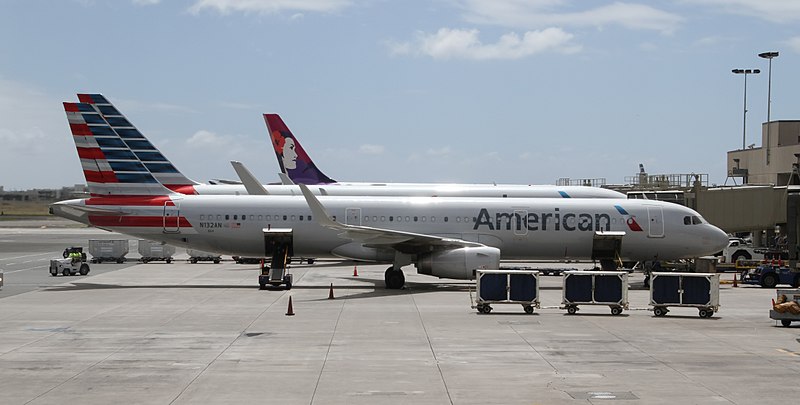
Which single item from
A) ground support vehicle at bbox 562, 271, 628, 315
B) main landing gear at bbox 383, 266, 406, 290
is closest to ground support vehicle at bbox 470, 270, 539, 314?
ground support vehicle at bbox 562, 271, 628, 315

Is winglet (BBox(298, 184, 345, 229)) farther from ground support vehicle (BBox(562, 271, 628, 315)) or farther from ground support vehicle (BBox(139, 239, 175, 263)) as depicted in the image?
ground support vehicle (BBox(139, 239, 175, 263))

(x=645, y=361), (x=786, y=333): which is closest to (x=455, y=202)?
(x=786, y=333)

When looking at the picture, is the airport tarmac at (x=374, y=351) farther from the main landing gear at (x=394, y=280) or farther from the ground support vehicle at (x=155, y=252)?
the ground support vehicle at (x=155, y=252)

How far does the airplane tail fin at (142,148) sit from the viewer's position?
40.8 meters

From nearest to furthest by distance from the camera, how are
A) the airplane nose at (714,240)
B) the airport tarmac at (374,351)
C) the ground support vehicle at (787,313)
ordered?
the airport tarmac at (374,351) → the ground support vehicle at (787,313) → the airplane nose at (714,240)

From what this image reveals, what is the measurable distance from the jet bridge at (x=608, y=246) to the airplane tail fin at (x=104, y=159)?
1823 centimetres

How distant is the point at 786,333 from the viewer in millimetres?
24547

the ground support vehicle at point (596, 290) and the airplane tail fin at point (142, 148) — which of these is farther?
the airplane tail fin at point (142, 148)

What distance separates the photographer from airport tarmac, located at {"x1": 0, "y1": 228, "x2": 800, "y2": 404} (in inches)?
631

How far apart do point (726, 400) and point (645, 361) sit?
13.8 ft

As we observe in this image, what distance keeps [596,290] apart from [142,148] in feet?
75.8

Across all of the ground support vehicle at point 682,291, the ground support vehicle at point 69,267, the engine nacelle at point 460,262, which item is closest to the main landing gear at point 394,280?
the engine nacelle at point 460,262

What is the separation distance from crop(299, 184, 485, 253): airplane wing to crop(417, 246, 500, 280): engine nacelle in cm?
56

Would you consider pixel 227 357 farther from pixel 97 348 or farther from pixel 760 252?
pixel 760 252
